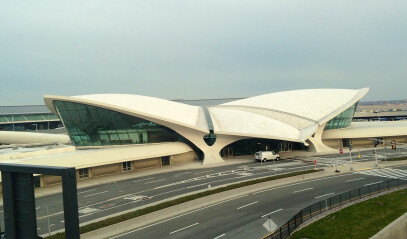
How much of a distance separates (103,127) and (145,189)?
15.0 meters

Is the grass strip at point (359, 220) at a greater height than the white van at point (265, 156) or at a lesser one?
lesser

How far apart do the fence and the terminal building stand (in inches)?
682

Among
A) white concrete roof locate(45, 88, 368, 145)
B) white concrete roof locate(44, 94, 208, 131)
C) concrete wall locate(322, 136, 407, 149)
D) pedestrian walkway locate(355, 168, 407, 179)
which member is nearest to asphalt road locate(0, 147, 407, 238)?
white concrete roof locate(45, 88, 368, 145)

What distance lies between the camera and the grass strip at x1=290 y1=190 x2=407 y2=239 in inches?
620

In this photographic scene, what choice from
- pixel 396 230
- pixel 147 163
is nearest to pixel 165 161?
pixel 147 163

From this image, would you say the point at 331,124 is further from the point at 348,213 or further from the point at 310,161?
the point at 348,213

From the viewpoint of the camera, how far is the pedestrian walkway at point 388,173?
98.3ft

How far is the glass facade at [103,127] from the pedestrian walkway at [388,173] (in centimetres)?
2477

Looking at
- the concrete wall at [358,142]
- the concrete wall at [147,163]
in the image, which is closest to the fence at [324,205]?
the concrete wall at [147,163]

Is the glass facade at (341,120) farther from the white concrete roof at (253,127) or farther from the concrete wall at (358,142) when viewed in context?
the white concrete roof at (253,127)

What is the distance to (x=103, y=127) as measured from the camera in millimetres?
40594

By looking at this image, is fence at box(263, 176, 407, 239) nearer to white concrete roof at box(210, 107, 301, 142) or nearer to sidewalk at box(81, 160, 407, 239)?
sidewalk at box(81, 160, 407, 239)

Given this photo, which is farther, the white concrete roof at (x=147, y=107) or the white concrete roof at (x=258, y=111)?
the white concrete roof at (x=258, y=111)

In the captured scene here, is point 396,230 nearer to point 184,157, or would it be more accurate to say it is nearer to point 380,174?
point 380,174
